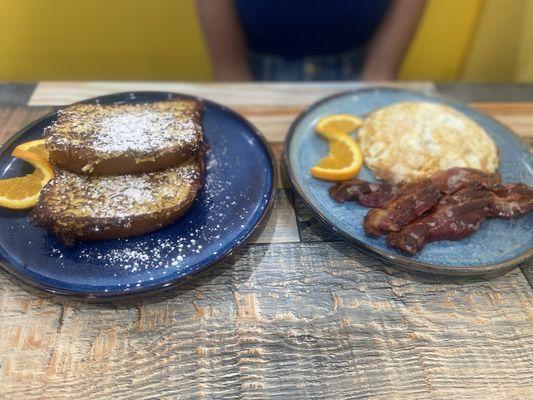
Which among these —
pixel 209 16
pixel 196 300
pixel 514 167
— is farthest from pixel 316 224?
pixel 209 16

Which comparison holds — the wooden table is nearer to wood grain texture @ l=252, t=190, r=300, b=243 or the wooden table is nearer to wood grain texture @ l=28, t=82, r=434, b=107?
wood grain texture @ l=252, t=190, r=300, b=243

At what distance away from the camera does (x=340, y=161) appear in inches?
63.6

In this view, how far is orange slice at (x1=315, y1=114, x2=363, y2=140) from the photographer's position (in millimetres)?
1731

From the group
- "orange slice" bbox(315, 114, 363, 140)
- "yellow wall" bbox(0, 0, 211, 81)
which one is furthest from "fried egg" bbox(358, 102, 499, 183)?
"yellow wall" bbox(0, 0, 211, 81)

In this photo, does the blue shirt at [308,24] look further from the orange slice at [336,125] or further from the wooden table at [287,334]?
the wooden table at [287,334]

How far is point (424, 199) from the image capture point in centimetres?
145

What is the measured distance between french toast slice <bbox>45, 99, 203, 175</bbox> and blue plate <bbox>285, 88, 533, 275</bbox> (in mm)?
376

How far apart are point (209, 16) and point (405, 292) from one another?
1664 mm

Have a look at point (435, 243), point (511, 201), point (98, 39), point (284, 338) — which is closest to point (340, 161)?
point (435, 243)

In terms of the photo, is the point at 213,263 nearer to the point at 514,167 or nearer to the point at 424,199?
the point at 424,199

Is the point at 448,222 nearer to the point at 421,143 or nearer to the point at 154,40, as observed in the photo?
the point at 421,143

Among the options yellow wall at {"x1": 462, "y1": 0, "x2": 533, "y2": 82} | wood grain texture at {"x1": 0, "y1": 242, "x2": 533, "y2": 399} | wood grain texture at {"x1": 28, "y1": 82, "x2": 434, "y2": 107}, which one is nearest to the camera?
wood grain texture at {"x1": 0, "y1": 242, "x2": 533, "y2": 399}

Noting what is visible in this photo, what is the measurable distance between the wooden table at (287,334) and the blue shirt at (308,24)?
1.22 metres

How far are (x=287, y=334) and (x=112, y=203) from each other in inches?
24.2
